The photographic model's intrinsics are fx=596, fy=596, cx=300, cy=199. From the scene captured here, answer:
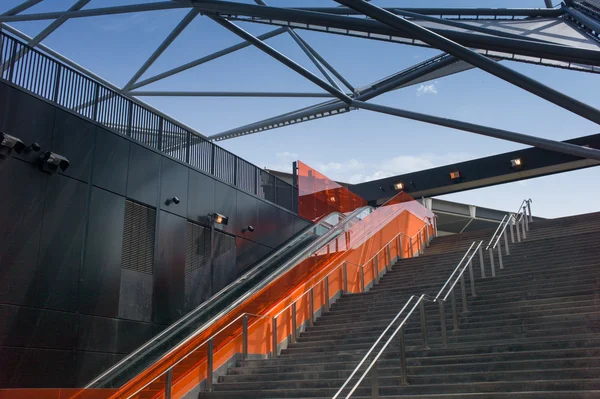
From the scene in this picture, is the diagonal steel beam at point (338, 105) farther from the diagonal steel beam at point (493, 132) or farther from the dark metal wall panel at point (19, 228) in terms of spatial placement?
the dark metal wall panel at point (19, 228)

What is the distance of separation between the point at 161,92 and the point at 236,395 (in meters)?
13.7

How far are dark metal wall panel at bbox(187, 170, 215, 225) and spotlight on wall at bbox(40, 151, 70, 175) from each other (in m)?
4.27

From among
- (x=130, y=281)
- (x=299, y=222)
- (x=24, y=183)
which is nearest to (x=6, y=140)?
(x=24, y=183)

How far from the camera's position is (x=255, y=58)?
21453 millimetres

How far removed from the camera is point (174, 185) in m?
15.0

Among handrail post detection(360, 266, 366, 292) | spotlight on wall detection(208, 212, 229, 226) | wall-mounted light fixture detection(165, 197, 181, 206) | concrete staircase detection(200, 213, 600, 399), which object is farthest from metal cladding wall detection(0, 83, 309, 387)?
handrail post detection(360, 266, 366, 292)

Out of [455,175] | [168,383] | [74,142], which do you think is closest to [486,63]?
[168,383]

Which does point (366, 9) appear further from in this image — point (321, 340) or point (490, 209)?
point (490, 209)

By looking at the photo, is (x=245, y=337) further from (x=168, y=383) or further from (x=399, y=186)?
(x=399, y=186)

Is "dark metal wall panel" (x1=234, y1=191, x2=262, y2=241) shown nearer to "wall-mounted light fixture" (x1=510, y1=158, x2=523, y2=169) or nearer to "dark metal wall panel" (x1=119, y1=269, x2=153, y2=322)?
"dark metal wall panel" (x1=119, y1=269, x2=153, y2=322)

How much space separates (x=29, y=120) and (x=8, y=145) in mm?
854

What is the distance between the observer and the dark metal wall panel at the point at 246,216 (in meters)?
17.5

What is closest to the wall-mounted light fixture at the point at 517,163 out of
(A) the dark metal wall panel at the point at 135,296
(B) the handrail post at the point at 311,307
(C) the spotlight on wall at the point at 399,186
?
(C) the spotlight on wall at the point at 399,186

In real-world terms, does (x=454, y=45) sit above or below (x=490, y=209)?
below
